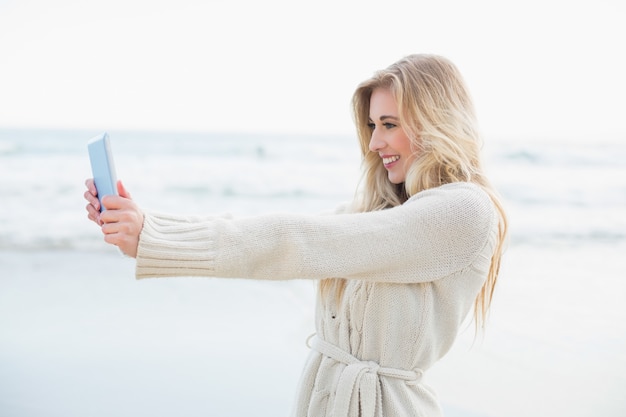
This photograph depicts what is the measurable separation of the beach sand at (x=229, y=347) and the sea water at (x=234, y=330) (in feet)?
0.03

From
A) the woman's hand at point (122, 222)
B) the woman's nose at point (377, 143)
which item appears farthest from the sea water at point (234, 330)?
the woman's hand at point (122, 222)

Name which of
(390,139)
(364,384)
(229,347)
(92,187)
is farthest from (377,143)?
(229,347)

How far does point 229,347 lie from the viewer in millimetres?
3844

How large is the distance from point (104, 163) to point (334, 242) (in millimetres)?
451

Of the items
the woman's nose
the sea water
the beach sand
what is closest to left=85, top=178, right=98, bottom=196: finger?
the woman's nose

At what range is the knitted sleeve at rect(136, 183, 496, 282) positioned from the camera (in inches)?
44.8

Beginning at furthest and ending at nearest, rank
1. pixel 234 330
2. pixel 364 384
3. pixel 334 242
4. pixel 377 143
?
pixel 234 330
pixel 377 143
pixel 364 384
pixel 334 242

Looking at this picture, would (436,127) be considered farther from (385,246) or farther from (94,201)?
(94,201)

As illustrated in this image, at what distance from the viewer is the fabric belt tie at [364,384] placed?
150 centimetres

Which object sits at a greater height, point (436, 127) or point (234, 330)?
point (436, 127)

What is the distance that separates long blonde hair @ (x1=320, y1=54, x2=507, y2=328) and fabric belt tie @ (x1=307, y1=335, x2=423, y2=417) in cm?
20

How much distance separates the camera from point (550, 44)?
13531mm

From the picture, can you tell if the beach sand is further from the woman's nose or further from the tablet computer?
the tablet computer

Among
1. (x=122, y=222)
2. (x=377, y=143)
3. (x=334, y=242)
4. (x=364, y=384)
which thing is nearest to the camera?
(x=122, y=222)
